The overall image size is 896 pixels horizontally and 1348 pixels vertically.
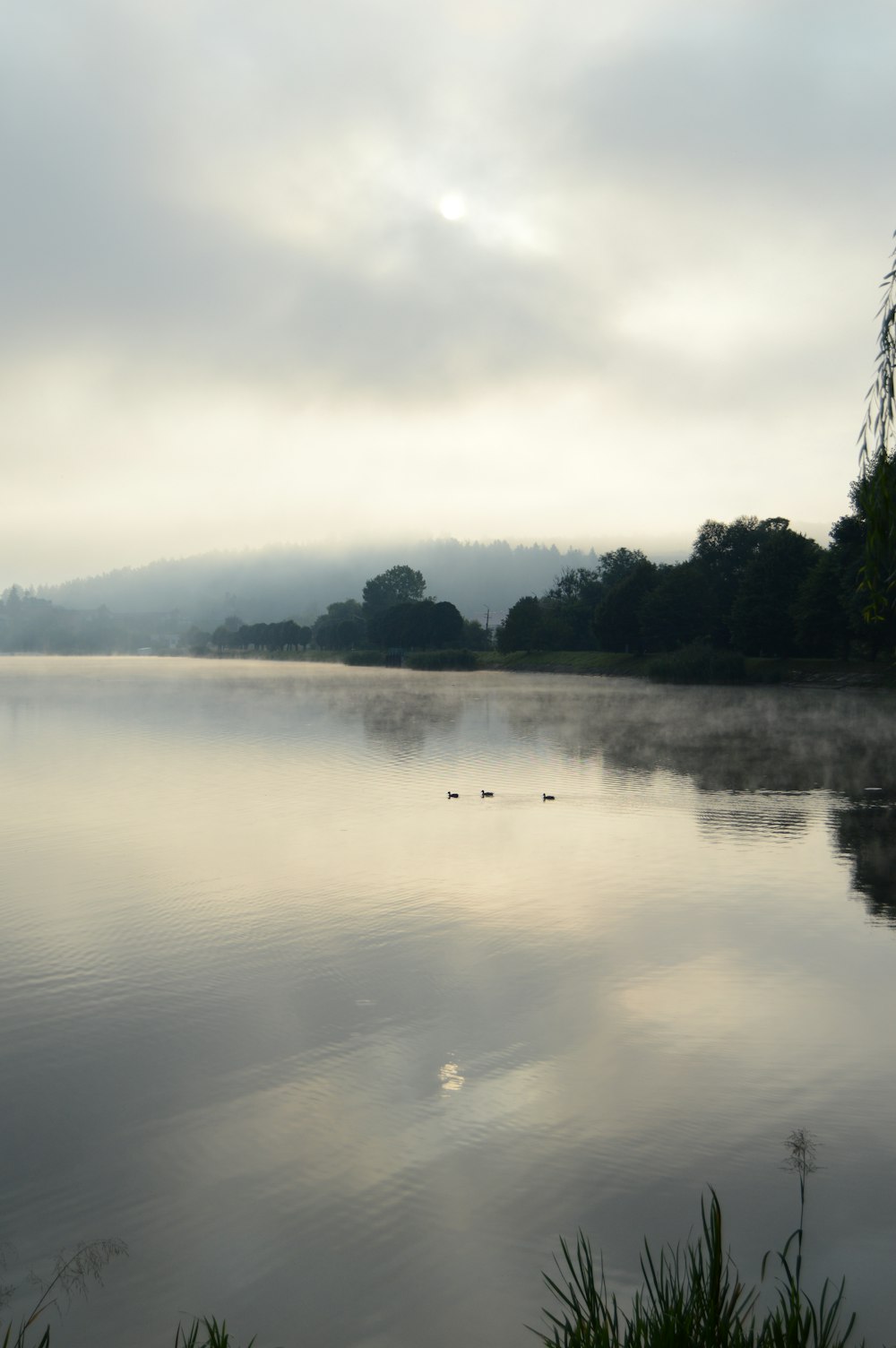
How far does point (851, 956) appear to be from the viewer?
49.7 feet

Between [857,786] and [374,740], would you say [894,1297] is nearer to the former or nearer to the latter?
[857,786]

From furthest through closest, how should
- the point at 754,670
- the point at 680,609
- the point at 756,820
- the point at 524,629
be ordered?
1. the point at 524,629
2. the point at 680,609
3. the point at 754,670
4. the point at 756,820

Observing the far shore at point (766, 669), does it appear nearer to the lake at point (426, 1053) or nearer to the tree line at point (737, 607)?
the tree line at point (737, 607)

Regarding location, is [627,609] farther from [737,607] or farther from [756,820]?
[756,820]

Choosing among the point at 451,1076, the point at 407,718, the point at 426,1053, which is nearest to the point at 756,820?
the point at 426,1053

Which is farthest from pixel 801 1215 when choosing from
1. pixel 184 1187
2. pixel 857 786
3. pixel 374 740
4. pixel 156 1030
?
pixel 374 740

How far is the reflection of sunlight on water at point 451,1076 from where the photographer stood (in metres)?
10.6

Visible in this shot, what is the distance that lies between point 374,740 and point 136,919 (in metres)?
32.3

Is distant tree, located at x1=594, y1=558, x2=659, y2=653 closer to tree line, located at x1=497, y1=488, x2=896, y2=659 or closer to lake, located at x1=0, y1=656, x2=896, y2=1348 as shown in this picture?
tree line, located at x1=497, y1=488, x2=896, y2=659

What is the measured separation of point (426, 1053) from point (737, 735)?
42.8 metres

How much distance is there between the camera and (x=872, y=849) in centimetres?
2347

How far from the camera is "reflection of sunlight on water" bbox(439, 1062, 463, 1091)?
10578 millimetres

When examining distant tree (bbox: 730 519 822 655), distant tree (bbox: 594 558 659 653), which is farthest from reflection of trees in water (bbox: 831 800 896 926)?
distant tree (bbox: 594 558 659 653)

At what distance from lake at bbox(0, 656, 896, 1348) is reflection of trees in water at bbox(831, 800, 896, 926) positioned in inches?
6.2
